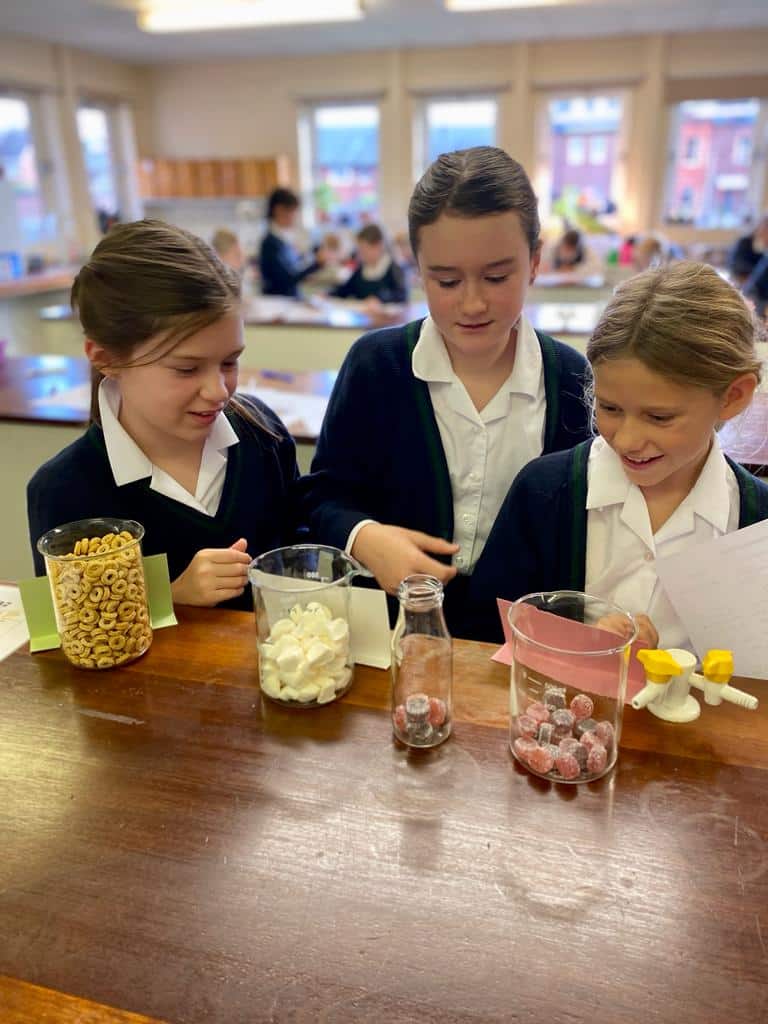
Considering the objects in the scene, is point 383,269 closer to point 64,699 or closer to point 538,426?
point 538,426

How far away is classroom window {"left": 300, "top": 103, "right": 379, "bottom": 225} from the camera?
7.55 meters

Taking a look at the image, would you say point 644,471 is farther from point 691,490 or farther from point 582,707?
point 582,707

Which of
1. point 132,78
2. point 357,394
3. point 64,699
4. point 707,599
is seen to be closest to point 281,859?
point 64,699

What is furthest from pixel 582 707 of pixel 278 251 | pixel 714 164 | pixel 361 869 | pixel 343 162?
pixel 343 162

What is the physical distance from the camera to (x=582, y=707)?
2.31 ft

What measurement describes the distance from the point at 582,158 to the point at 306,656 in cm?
763

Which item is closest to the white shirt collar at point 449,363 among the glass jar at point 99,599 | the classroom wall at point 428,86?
the glass jar at point 99,599

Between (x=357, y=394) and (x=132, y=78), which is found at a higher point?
(x=132, y=78)

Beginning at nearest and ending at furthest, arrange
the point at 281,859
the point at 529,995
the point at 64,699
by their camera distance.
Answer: the point at 529,995
the point at 281,859
the point at 64,699

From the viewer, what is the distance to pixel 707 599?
81 centimetres

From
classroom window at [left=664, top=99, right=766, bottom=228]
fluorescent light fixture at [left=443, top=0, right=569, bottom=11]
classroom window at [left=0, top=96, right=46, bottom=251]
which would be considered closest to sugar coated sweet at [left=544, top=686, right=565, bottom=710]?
fluorescent light fixture at [left=443, top=0, right=569, bottom=11]

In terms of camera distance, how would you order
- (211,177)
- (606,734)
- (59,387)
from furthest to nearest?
(211,177)
(59,387)
(606,734)

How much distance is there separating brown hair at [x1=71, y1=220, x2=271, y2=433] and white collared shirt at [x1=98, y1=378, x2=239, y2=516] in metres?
0.07

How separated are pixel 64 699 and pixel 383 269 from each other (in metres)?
4.95
